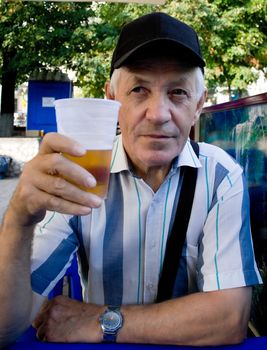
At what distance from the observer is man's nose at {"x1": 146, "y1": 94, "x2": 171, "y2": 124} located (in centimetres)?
152

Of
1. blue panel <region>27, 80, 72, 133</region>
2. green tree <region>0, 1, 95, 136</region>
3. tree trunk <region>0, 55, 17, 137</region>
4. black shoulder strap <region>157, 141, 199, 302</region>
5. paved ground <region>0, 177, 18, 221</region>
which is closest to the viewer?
black shoulder strap <region>157, 141, 199, 302</region>

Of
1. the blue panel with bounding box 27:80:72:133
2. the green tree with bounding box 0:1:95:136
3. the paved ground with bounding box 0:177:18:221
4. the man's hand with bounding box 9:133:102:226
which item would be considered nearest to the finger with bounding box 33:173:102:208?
the man's hand with bounding box 9:133:102:226

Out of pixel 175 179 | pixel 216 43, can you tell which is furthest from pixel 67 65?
pixel 175 179

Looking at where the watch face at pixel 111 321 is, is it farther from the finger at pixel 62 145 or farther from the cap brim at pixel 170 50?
the cap brim at pixel 170 50

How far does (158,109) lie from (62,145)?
1.89ft

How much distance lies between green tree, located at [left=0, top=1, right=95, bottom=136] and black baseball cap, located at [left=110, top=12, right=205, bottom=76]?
463 inches

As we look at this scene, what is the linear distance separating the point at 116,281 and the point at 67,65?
42.3 ft

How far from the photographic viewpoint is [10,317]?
137cm

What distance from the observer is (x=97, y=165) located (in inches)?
42.9

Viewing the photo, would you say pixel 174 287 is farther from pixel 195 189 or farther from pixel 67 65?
pixel 67 65

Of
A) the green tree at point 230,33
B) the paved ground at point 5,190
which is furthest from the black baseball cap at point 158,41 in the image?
the green tree at point 230,33

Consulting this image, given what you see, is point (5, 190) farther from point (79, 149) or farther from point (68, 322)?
point (79, 149)

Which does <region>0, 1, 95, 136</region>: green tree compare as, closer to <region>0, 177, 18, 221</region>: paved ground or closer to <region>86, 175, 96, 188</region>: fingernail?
<region>0, 177, 18, 221</region>: paved ground

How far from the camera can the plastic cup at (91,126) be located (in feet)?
3.44
